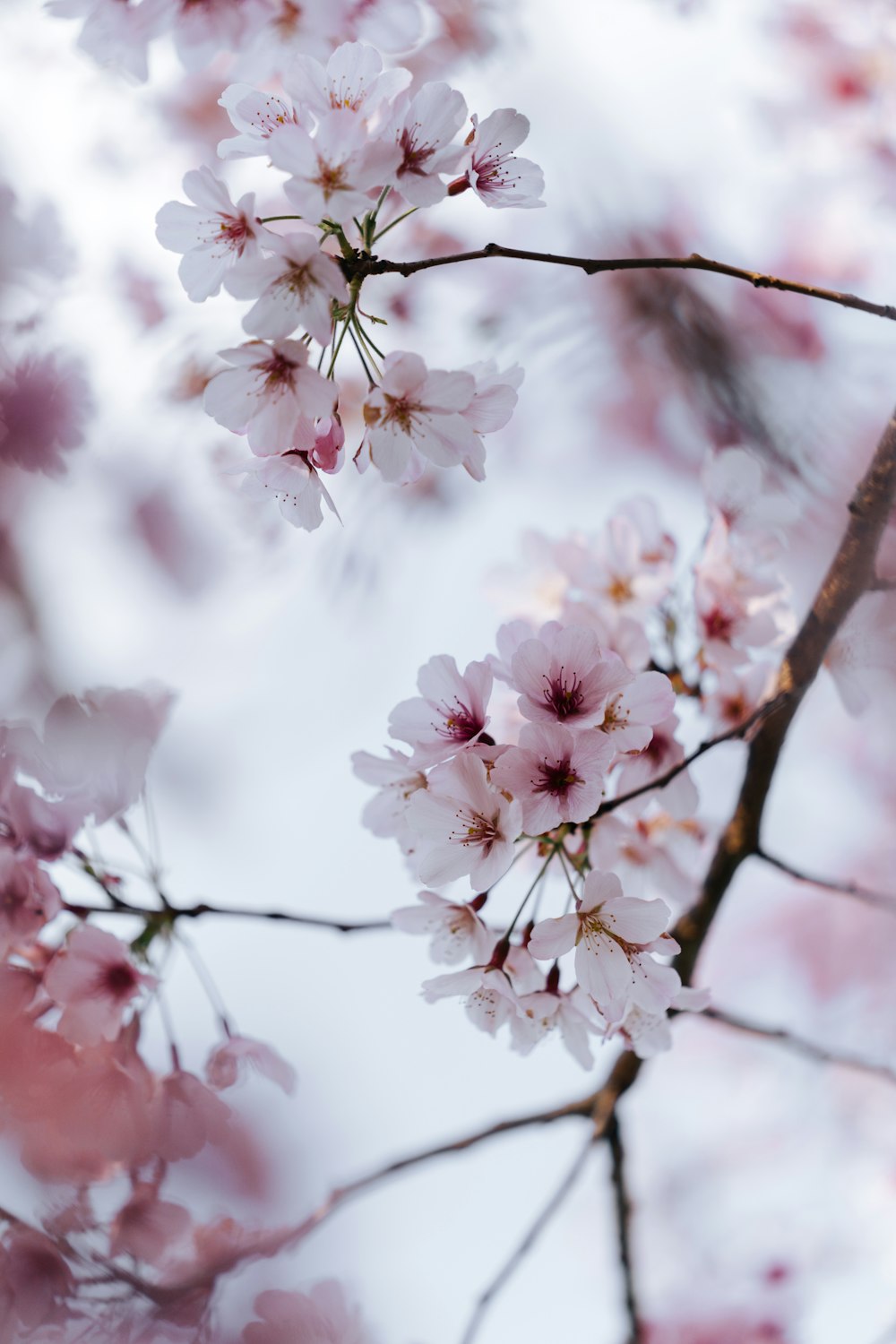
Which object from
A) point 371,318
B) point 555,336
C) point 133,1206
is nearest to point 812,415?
point 555,336

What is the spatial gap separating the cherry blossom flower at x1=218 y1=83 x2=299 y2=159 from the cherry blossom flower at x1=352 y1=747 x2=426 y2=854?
546 mm

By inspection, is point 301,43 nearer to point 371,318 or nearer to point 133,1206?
point 371,318

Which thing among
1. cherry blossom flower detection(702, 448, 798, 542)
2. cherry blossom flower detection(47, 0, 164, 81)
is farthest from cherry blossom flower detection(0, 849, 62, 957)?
cherry blossom flower detection(47, 0, 164, 81)

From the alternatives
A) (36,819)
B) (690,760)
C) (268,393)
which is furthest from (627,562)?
(36,819)

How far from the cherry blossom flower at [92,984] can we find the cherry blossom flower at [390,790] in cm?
31

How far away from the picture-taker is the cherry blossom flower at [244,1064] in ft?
3.62

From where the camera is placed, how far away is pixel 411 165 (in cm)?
72

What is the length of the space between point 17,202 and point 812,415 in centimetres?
175

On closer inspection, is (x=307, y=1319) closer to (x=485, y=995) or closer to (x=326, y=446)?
(x=485, y=995)

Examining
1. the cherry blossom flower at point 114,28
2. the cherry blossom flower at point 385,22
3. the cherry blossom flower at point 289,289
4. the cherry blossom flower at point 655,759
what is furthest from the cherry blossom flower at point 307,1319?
the cherry blossom flower at point 385,22

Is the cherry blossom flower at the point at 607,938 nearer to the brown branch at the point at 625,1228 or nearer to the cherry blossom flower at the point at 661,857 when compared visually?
the cherry blossom flower at the point at 661,857

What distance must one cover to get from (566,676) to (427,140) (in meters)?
0.44

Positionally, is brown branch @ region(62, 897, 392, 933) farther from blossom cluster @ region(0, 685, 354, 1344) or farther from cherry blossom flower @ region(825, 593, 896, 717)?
cherry blossom flower @ region(825, 593, 896, 717)

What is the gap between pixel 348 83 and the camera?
77 cm
